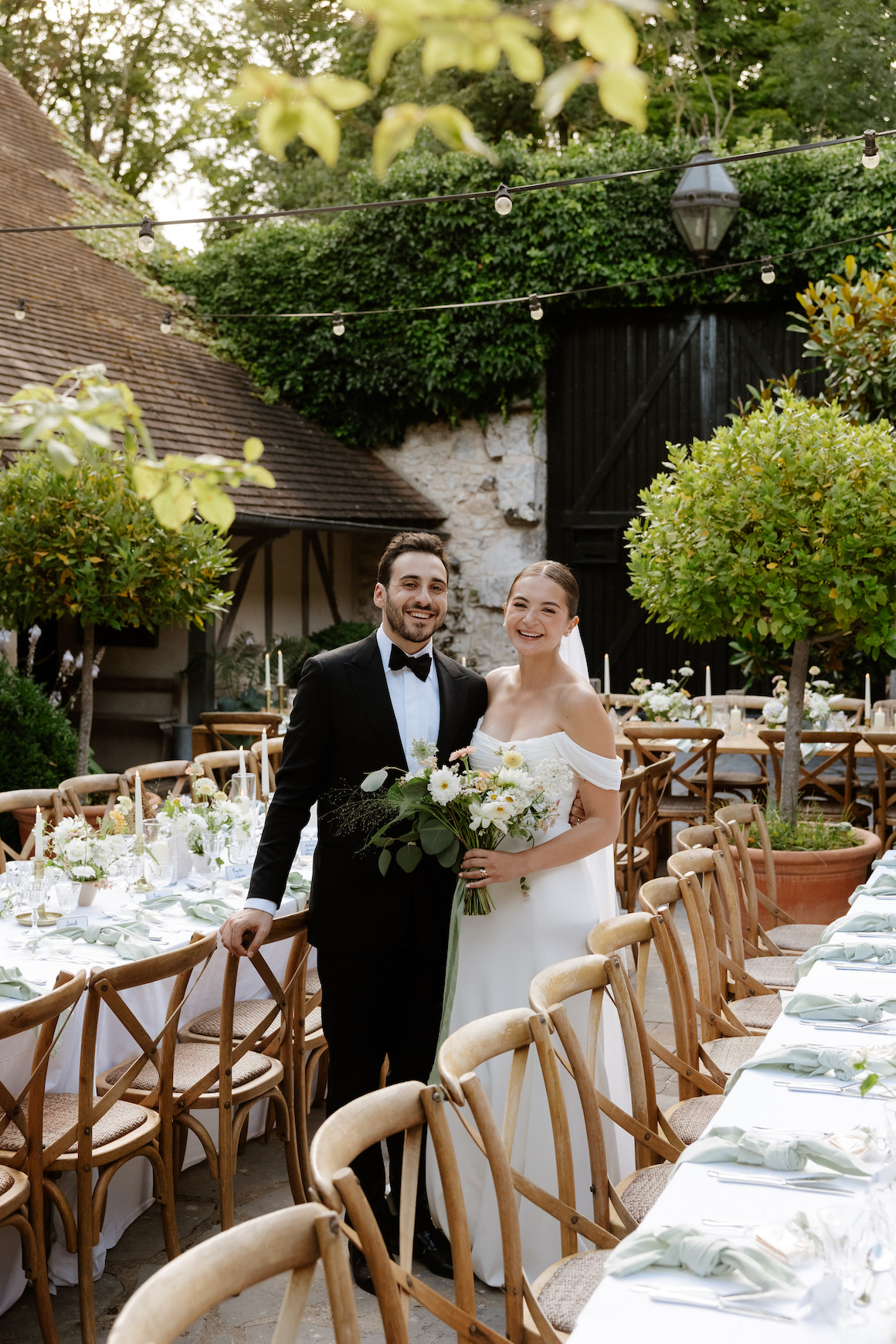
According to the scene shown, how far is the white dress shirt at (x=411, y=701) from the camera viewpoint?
140 inches

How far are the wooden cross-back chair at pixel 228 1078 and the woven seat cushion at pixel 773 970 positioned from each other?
172cm

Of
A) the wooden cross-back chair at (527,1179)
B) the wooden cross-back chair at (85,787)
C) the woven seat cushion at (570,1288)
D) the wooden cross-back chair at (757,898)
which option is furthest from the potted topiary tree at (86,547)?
the woven seat cushion at (570,1288)

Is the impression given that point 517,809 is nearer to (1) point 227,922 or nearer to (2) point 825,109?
(1) point 227,922

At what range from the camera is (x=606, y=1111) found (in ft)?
9.46

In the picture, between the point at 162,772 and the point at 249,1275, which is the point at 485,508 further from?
the point at 249,1275

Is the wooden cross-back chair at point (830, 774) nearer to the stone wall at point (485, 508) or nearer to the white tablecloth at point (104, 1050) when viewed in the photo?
the white tablecloth at point (104, 1050)

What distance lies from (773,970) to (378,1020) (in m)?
1.90

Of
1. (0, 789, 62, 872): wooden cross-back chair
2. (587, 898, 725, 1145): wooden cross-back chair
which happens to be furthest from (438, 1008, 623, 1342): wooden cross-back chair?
(0, 789, 62, 872): wooden cross-back chair

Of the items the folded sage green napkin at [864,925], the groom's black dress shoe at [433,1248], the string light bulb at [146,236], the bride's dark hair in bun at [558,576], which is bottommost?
the groom's black dress shoe at [433,1248]

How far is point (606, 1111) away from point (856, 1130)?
77cm

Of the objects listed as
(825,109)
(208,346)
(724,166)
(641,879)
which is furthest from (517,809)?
(825,109)

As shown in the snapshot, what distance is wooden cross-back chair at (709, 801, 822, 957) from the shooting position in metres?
4.82

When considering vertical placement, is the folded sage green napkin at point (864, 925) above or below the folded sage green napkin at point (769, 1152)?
above

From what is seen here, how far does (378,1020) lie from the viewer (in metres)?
3.50
